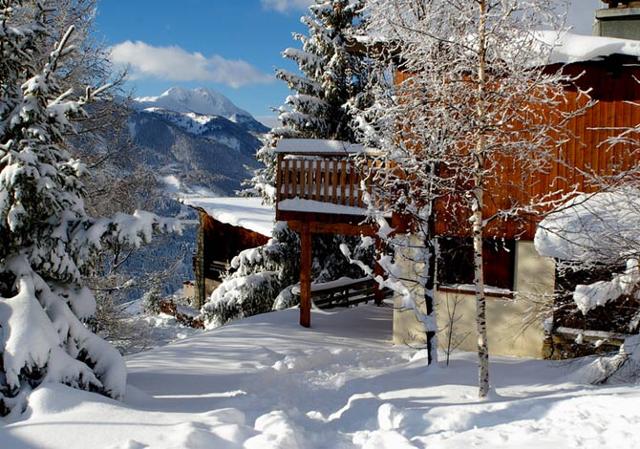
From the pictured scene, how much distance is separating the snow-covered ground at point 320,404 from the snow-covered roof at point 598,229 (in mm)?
2069

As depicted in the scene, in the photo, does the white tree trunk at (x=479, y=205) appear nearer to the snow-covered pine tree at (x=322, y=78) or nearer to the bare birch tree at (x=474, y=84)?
the bare birch tree at (x=474, y=84)

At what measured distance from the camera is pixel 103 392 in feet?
23.4

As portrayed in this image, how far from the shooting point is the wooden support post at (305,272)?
13.0m

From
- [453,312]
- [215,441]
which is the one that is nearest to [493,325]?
[453,312]

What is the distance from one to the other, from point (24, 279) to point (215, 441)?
11.0 ft

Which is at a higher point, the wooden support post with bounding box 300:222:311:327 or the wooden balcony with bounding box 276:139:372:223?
the wooden balcony with bounding box 276:139:372:223

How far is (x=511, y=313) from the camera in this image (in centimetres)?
1125

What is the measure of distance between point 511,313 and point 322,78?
1037 cm

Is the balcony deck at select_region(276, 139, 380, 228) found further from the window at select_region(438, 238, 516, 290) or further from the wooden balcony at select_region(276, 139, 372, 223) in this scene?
the window at select_region(438, 238, 516, 290)

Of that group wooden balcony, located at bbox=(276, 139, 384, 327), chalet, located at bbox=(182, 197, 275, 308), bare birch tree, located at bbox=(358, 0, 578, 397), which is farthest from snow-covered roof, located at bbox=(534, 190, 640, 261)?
chalet, located at bbox=(182, 197, 275, 308)

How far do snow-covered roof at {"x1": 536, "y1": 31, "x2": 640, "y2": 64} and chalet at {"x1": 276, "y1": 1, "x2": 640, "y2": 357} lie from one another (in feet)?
0.06

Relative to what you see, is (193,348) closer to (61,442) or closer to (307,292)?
(307,292)

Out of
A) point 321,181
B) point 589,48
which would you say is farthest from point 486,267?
point 589,48

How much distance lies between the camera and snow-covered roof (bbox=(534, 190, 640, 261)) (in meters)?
7.99
